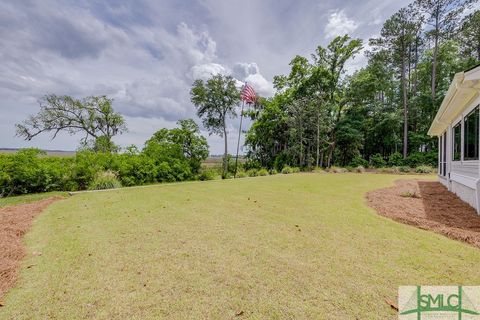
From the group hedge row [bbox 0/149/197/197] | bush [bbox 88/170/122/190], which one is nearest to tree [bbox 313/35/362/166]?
hedge row [bbox 0/149/197/197]

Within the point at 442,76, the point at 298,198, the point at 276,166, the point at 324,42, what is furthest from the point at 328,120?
the point at 298,198

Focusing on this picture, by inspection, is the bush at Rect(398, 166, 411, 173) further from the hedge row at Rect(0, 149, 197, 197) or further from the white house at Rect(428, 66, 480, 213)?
the hedge row at Rect(0, 149, 197, 197)

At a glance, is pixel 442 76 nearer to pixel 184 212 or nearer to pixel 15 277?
pixel 184 212

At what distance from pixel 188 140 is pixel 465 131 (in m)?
13.9

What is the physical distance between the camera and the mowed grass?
1875 mm

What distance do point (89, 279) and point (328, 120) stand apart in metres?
22.8

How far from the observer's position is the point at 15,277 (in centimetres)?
236

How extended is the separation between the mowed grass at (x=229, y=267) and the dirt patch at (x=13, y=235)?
0.14m

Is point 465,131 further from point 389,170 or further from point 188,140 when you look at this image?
point 188,140

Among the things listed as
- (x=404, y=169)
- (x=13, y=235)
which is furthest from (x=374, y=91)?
(x=13, y=235)

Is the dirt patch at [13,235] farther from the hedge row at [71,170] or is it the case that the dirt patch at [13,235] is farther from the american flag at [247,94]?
the american flag at [247,94]

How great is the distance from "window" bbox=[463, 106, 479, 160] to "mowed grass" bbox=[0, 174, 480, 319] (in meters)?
3.62

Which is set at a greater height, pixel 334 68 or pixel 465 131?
pixel 334 68

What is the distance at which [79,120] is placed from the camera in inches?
787
